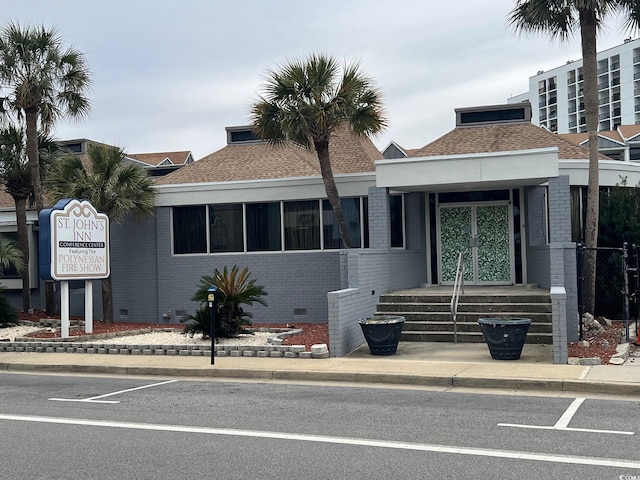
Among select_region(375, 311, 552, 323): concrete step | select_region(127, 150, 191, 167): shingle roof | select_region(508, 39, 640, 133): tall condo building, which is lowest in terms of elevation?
select_region(375, 311, 552, 323): concrete step

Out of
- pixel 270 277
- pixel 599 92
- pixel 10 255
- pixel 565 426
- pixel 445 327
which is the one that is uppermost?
pixel 599 92

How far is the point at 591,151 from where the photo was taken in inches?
675

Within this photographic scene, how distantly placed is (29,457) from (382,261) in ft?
35.8

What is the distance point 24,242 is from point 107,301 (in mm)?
3591

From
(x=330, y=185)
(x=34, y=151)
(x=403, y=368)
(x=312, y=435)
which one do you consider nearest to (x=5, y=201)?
(x=34, y=151)

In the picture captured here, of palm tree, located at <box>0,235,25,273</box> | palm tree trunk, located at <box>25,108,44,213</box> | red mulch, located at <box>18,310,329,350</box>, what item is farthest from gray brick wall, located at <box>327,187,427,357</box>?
palm tree, located at <box>0,235,25,273</box>

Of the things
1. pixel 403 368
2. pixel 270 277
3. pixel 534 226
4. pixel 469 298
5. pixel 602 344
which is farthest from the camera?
pixel 270 277

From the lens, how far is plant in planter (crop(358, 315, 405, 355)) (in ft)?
46.3

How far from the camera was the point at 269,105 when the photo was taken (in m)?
18.1

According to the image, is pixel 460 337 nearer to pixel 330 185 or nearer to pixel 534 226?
pixel 534 226

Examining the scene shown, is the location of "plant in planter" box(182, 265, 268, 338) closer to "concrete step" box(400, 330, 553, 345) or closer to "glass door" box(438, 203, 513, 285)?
"concrete step" box(400, 330, 553, 345)

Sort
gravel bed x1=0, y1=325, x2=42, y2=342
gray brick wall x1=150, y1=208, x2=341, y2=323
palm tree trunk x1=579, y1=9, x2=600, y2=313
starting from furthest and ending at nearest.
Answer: gray brick wall x1=150, y1=208, x2=341, y2=323
gravel bed x1=0, y1=325, x2=42, y2=342
palm tree trunk x1=579, y1=9, x2=600, y2=313

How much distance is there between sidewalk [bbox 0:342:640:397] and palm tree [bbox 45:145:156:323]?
199 inches

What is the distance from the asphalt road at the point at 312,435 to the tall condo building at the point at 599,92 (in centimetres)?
10408
